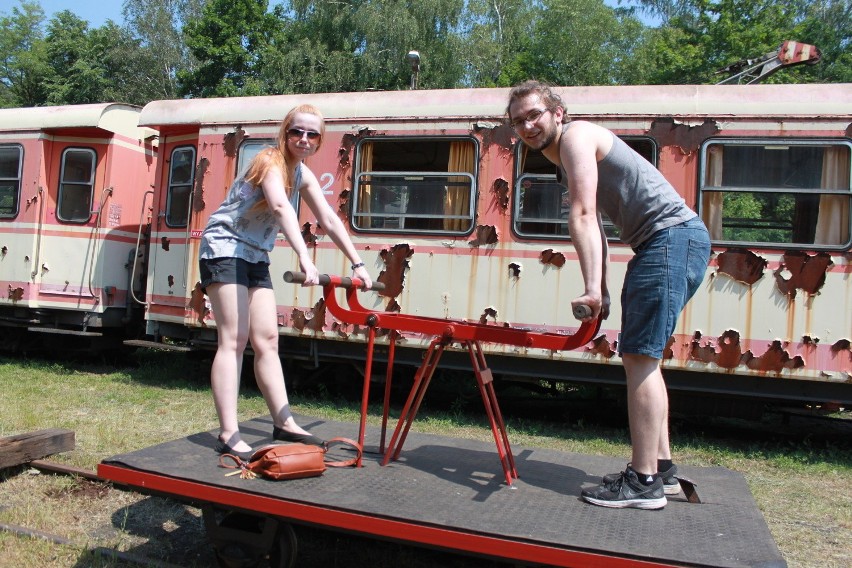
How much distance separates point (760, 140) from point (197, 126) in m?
5.69

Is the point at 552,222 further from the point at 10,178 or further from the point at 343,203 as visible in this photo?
the point at 10,178

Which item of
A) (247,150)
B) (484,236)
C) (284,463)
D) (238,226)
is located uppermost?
(247,150)

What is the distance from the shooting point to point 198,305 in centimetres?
795

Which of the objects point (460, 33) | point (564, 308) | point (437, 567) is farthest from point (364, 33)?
point (437, 567)

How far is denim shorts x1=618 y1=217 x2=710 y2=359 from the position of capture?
3.11 m

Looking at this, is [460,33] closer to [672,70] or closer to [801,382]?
[672,70]

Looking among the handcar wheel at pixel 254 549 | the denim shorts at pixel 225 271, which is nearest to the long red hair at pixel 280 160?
the denim shorts at pixel 225 271

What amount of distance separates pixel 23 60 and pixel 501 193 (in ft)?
116

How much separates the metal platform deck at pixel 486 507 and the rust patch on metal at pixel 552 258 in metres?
2.99

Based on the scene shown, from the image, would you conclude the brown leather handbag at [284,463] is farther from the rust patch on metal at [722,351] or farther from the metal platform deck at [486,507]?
the rust patch on metal at [722,351]

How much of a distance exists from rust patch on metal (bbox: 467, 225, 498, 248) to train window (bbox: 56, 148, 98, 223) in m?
5.22

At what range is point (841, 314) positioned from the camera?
6113mm

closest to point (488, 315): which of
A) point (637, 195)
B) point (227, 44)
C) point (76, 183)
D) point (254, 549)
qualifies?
point (637, 195)

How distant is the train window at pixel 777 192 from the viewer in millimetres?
6199
